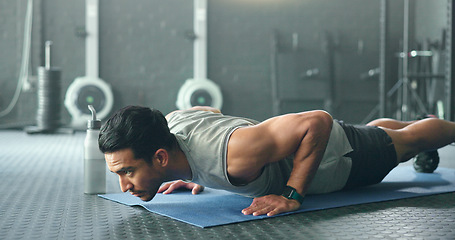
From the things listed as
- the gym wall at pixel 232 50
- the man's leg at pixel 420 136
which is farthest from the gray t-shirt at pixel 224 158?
the gym wall at pixel 232 50

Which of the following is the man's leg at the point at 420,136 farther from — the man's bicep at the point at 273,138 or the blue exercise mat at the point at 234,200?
the man's bicep at the point at 273,138

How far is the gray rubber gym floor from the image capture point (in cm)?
145

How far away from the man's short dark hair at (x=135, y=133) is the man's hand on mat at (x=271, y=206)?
0.37m

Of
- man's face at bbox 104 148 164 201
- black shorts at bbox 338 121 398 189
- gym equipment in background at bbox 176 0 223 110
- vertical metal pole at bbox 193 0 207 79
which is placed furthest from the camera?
vertical metal pole at bbox 193 0 207 79

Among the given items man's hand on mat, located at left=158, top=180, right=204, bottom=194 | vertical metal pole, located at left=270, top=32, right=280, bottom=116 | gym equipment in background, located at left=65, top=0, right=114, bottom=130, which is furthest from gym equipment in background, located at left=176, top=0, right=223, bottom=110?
man's hand on mat, located at left=158, top=180, right=204, bottom=194

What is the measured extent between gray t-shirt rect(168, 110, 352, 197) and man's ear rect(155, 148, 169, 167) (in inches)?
3.0

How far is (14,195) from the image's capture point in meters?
2.07

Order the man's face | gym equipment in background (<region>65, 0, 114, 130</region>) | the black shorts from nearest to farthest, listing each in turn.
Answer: the man's face, the black shorts, gym equipment in background (<region>65, 0, 114, 130</region>)

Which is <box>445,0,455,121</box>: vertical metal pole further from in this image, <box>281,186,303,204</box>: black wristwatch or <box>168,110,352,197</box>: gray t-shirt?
<box>281,186,303,204</box>: black wristwatch

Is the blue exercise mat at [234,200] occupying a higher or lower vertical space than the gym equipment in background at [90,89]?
lower

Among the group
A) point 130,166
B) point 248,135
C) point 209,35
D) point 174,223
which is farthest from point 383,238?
point 209,35

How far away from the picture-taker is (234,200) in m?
1.95

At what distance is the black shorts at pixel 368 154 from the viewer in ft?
6.65

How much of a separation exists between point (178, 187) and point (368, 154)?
798mm
